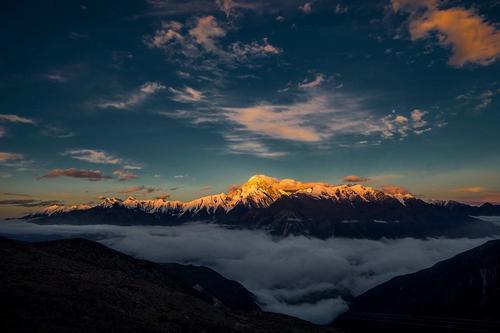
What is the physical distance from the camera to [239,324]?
89000mm

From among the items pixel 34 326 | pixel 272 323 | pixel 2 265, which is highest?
pixel 2 265

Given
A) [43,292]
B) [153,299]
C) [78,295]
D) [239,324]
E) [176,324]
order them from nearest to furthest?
1. [43,292]
2. [78,295]
3. [176,324]
4. [153,299]
5. [239,324]

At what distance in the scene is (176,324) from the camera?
2655 inches

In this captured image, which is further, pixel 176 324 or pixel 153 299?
pixel 153 299

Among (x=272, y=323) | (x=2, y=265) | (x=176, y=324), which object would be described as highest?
(x=2, y=265)

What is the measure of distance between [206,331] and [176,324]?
6.76 m

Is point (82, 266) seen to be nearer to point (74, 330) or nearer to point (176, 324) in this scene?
point (176, 324)

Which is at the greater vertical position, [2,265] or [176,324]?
[2,265]

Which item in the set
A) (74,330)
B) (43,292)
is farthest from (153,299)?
(74,330)

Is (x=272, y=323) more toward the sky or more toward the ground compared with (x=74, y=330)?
more toward the ground

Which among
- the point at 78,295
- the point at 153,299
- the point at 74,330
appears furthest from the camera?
the point at 153,299

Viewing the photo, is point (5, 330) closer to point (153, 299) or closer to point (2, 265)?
point (2, 265)

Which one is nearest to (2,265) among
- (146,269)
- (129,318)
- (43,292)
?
(43,292)

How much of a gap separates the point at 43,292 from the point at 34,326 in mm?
15712
